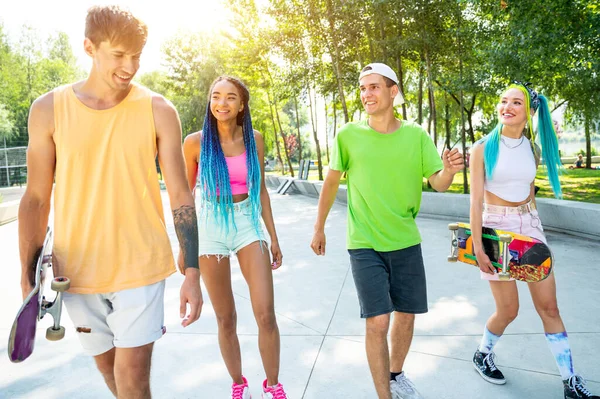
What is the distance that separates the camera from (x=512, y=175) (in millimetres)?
3328

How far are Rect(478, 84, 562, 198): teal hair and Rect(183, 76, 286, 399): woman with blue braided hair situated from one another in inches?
58.3

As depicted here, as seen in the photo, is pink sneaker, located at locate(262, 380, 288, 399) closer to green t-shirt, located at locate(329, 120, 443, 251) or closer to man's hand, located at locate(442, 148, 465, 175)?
green t-shirt, located at locate(329, 120, 443, 251)

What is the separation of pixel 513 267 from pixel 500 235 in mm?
208

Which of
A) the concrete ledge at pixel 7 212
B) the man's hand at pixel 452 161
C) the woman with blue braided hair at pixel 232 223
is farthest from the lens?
the concrete ledge at pixel 7 212

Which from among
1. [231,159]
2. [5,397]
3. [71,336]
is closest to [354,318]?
[231,159]

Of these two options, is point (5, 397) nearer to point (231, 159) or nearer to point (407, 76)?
point (231, 159)

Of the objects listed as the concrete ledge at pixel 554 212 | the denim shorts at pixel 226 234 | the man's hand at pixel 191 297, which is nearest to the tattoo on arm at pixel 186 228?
the man's hand at pixel 191 297

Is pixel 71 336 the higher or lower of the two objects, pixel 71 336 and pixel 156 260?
the lower

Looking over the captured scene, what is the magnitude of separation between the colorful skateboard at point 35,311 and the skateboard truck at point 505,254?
243 cm

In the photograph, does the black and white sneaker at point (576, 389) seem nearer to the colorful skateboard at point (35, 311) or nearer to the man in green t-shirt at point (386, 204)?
the man in green t-shirt at point (386, 204)

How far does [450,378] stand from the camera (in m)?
3.52

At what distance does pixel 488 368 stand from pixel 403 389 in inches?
25.6

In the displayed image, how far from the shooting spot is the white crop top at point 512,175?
333cm

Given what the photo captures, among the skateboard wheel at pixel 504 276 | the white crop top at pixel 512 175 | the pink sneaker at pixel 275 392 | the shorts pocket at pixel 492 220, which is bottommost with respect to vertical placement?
the pink sneaker at pixel 275 392
